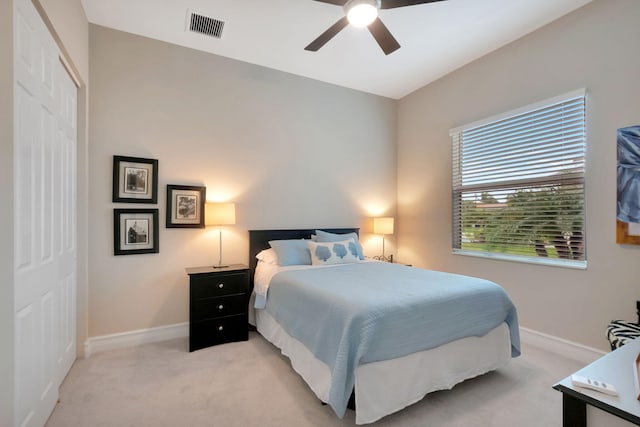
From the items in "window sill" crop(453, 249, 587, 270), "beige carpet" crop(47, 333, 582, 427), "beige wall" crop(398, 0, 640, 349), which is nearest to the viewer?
"beige carpet" crop(47, 333, 582, 427)

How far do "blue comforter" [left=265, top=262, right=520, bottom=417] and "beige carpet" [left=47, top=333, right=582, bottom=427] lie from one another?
0.34m

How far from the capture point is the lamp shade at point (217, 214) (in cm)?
315

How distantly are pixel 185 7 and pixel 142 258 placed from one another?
2.40 metres

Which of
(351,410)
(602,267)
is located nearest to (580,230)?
(602,267)

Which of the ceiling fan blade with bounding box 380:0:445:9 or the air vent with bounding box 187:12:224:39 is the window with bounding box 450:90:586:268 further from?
the air vent with bounding box 187:12:224:39

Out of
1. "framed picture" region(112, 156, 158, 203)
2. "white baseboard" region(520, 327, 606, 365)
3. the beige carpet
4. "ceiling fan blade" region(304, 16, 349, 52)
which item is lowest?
the beige carpet

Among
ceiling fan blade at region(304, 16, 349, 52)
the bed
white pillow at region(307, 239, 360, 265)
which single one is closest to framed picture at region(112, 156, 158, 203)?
the bed

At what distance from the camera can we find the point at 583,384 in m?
1.11

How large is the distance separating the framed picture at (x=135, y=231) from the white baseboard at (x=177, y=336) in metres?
0.82

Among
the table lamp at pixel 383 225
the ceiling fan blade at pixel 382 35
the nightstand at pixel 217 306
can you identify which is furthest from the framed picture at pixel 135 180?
the table lamp at pixel 383 225

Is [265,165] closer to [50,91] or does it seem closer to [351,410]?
[50,91]

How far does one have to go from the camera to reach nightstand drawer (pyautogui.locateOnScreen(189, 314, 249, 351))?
113 inches

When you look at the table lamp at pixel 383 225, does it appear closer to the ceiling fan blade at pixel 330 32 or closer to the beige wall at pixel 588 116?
the beige wall at pixel 588 116

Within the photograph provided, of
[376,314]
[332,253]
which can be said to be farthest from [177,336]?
[376,314]
